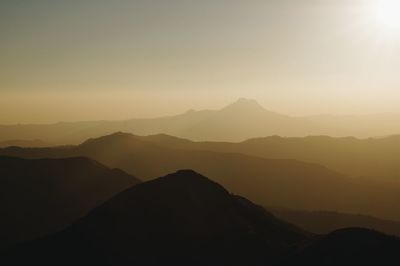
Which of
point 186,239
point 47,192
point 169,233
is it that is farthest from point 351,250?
point 47,192

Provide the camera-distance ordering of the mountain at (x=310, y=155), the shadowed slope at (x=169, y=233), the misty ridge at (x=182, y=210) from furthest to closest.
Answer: the mountain at (x=310, y=155)
the shadowed slope at (x=169, y=233)
the misty ridge at (x=182, y=210)

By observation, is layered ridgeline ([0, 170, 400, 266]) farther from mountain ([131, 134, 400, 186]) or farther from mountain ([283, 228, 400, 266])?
mountain ([131, 134, 400, 186])

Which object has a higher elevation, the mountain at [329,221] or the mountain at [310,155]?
the mountain at [310,155]

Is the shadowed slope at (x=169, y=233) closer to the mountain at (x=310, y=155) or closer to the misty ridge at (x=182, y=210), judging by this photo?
the misty ridge at (x=182, y=210)

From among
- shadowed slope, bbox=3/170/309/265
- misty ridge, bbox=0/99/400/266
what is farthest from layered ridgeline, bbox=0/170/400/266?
misty ridge, bbox=0/99/400/266

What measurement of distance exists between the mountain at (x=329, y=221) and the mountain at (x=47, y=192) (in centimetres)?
3195

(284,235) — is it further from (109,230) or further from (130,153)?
(130,153)

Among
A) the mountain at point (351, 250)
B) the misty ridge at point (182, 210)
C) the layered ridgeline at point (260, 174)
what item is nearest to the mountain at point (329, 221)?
the misty ridge at point (182, 210)

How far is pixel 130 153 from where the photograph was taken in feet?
461

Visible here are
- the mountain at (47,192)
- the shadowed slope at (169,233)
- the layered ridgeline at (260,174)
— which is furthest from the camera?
the layered ridgeline at (260,174)

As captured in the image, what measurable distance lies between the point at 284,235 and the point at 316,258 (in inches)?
494

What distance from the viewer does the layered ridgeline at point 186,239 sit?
35406 millimetres

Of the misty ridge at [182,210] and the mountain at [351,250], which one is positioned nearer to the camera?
the mountain at [351,250]

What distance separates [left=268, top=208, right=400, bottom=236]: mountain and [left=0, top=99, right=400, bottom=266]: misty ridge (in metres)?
0.21
